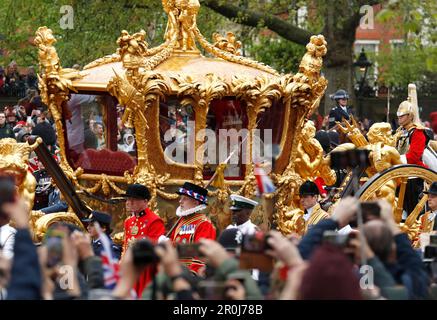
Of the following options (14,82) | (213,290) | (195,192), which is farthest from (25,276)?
(14,82)

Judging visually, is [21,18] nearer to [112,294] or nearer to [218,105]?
[218,105]

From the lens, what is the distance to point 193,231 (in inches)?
667

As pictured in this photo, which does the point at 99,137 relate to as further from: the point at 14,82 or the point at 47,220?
the point at 14,82

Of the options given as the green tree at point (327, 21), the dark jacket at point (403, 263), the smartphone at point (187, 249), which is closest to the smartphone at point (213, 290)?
the dark jacket at point (403, 263)

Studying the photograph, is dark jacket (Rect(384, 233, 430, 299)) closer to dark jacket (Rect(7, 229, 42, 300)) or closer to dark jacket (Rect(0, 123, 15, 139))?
dark jacket (Rect(7, 229, 42, 300))

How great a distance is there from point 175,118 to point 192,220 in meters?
1.59

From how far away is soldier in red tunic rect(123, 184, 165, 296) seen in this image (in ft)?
54.9

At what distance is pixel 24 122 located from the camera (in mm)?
26672

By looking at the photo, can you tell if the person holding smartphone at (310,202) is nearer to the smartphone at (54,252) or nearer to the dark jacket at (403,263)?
the dark jacket at (403,263)

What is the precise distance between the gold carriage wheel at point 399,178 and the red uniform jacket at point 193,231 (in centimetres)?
210

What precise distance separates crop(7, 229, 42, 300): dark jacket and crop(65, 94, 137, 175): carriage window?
8103 millimetres

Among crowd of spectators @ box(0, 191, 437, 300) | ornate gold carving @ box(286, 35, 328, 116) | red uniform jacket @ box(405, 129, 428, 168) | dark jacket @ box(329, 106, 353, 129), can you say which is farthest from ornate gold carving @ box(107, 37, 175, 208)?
dark jacket @ box(329, 106, 353, 129)

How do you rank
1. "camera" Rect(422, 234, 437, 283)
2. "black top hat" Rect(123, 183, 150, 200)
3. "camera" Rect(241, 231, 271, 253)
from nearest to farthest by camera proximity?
"camera" Rect(241, 231, 271, 253) < "camera" Rect(422, 234, 437, 283) < "black top hat" Rect(123, 183, 150, 200)

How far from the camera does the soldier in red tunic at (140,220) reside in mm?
16719
